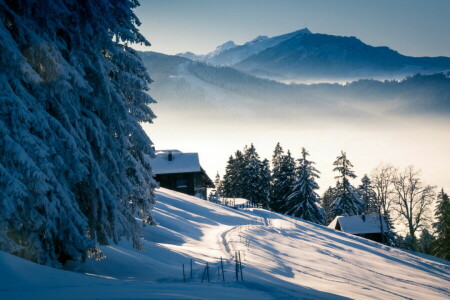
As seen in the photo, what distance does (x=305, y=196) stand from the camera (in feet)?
176

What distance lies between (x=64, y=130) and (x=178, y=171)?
151 ft

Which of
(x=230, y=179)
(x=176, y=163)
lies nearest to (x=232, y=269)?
(x=176, y=163)

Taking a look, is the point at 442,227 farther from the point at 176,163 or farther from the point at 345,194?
the point at 176,163

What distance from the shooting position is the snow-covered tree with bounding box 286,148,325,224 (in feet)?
175

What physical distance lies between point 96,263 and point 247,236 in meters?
16.3

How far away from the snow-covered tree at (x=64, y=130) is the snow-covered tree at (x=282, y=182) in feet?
156

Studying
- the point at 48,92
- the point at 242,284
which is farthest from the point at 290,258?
Answer: the point at 48,92

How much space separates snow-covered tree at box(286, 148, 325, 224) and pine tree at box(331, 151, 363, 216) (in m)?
4.87

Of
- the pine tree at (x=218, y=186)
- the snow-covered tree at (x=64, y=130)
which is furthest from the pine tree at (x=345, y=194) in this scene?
the snow-covered tree at (x=64, y=130)

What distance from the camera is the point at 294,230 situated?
33.4 m

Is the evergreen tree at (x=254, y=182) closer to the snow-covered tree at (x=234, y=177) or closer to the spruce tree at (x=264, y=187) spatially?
the spruce tree at (x=264, y=187)

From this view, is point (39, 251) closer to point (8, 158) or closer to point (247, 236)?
point (8, 158)

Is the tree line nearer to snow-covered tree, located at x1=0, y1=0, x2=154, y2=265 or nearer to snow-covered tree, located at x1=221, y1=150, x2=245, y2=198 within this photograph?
snow-covered tree, located at x1=221, y1=150, x2=245, y2=198

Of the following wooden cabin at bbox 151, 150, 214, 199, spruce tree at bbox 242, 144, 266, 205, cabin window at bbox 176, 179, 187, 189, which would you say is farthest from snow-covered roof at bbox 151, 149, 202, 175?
spruce tree at bbox 242, 144, 266, 205
